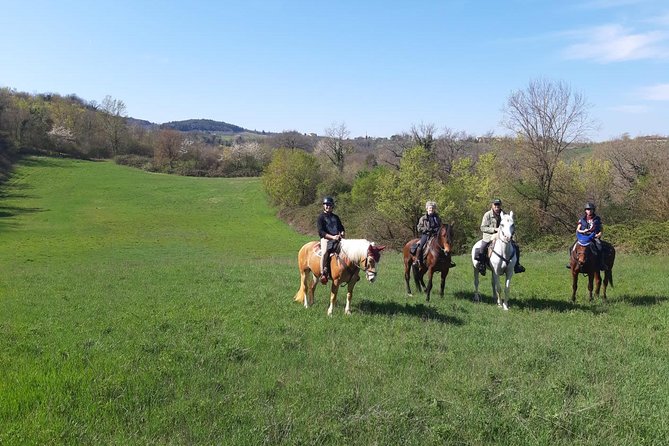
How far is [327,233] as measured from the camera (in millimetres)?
12328

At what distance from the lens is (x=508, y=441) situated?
570cm

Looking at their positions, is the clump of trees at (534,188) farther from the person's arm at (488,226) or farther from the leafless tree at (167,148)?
the leafless tree at (167,148)

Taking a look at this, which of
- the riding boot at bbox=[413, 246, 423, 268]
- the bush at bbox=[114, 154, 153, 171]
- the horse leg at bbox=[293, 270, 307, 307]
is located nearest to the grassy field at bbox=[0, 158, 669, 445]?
the horse leg at bbox=[293, 270, 307, 307]

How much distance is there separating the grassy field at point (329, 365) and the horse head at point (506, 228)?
2.10 meters

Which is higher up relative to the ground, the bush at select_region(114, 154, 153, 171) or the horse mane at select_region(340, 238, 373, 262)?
the bush at select_region(114, 154, 153, 171)

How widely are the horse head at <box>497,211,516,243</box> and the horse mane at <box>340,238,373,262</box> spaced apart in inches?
169

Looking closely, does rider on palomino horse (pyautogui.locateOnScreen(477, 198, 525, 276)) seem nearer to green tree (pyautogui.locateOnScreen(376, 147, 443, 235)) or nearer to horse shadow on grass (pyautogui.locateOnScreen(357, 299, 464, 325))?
horse shadow on grass (pyautogui.locateOnScreen(357, 299, 464, 325))

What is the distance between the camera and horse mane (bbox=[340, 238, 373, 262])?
1142 cm

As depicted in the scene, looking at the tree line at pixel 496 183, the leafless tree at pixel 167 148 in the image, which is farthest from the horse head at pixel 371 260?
the leafless tree at pixel 167 148

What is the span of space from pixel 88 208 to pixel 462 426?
2846 inches

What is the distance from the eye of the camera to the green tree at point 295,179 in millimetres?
69250

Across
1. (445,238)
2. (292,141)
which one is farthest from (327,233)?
(292,141)

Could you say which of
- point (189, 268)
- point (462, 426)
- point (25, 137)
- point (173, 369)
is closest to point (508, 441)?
point (462, 426)

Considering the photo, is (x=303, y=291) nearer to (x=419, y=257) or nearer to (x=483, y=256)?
(x=419, y=257)
